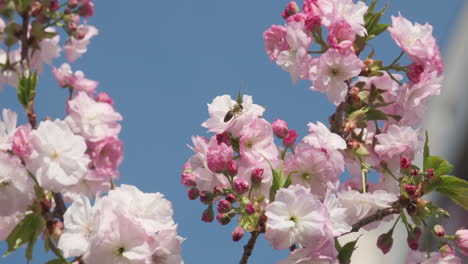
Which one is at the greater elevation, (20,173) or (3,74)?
(3,74)

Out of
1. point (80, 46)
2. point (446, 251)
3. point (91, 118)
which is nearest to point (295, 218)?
point (446, 251)

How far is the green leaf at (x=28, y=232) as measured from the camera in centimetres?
81

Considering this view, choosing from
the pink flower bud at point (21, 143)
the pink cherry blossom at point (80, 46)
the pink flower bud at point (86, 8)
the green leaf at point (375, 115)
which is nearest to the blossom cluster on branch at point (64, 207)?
the pink flower bud at point (21, 143)

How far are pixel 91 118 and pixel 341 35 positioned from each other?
0.56m

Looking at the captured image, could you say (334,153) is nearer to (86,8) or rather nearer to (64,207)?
(64,207)

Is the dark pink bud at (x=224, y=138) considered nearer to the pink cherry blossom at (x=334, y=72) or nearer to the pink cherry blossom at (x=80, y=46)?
the pink cherry blossom at (x=334, y=72)

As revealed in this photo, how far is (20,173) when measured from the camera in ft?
2.65

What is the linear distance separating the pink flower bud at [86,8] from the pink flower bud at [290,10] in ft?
2.19

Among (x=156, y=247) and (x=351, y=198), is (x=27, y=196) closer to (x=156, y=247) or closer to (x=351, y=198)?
(x=156, y=247)

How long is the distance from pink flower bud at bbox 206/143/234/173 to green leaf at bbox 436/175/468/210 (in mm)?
257

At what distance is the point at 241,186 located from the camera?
75 centimetres

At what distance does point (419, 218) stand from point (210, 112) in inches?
11.3

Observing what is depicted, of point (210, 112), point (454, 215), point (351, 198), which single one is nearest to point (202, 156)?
point (210, 112)

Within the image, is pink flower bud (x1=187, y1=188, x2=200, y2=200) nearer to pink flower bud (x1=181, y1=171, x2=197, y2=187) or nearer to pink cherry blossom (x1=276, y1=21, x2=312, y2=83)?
pink flower bud (x1=181, y1=171, x2=197, y2=187)
